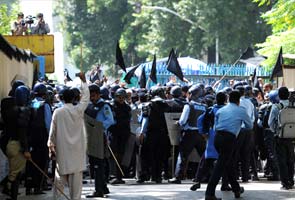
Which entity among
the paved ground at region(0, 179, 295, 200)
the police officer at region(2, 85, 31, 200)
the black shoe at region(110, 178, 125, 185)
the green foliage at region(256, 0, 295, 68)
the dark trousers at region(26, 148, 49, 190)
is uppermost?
the green foliage at region(256, 0, 295, 68)

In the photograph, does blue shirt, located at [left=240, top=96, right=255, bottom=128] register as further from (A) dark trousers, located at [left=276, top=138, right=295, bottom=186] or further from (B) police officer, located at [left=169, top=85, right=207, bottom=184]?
(A) dark trousers, located at [left=276, top=138, right=295, bottom=186]

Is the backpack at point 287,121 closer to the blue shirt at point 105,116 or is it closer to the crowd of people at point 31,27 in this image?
the blue shirt at point 105,116

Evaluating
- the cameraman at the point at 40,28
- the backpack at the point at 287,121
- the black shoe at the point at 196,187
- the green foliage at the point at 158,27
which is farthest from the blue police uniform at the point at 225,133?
the green foliage at the point at 158,27

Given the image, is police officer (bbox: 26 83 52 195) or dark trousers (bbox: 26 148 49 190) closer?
police officer (bbox: 26 83 52 195)

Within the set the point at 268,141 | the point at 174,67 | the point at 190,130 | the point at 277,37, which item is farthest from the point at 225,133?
the point at 277,37

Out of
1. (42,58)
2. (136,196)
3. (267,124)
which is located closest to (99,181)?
(136,196)

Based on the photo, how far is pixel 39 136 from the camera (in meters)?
16.9

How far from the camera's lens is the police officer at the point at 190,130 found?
19.2m

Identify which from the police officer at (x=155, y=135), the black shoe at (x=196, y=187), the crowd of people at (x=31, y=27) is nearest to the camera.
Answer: the black shoe at (x=196, y=187)

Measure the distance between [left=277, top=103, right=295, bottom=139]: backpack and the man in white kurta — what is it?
451 centimetres

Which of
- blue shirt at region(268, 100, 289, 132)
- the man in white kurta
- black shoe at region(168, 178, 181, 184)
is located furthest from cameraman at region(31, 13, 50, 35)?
the man in white kurta

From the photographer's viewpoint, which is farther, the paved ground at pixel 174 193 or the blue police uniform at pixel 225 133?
the paved ground at pixel 174 193

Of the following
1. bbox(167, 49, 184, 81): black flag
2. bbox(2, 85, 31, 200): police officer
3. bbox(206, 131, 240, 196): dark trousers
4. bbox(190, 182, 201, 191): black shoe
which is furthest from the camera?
bbox(167, 49, 184, 81): black flag

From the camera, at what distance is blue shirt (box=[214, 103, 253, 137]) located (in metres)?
15.3
